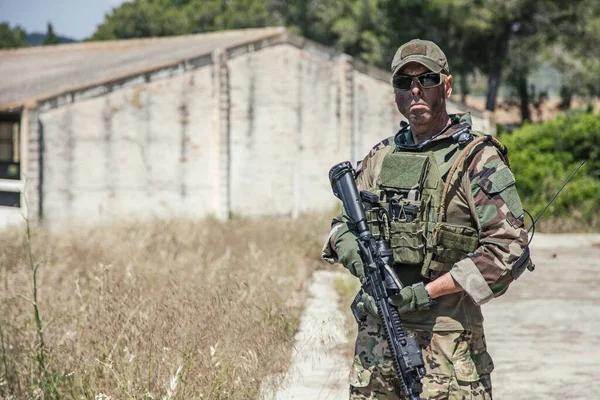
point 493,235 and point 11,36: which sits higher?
point 11,36

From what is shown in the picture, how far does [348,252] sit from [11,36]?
66346 mm

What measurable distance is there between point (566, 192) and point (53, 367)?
37.5 feet

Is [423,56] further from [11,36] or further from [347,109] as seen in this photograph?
[11,36]

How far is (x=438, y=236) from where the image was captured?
2.95m

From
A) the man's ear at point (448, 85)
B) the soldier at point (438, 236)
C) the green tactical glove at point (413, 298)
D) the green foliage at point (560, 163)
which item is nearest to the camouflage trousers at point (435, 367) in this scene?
the soldier at point (438, 236)

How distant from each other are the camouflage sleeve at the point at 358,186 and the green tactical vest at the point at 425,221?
6.2 inches

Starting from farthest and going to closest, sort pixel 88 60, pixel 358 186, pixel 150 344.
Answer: pixel 88 60 < pixel 150 344 < pixel 358 186

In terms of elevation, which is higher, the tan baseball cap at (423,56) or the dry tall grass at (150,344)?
the tan baseball cap at (423,56)

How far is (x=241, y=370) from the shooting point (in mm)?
3971

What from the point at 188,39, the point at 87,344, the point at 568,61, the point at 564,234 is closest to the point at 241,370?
the point at 87,344

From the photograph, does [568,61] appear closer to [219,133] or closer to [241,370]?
[219,133]

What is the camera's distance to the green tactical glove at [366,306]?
9.71 ft

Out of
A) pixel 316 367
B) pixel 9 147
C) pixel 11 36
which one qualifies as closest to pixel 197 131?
pixel 9 147

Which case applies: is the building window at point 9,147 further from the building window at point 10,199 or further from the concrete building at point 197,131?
the building window at point 10,199
